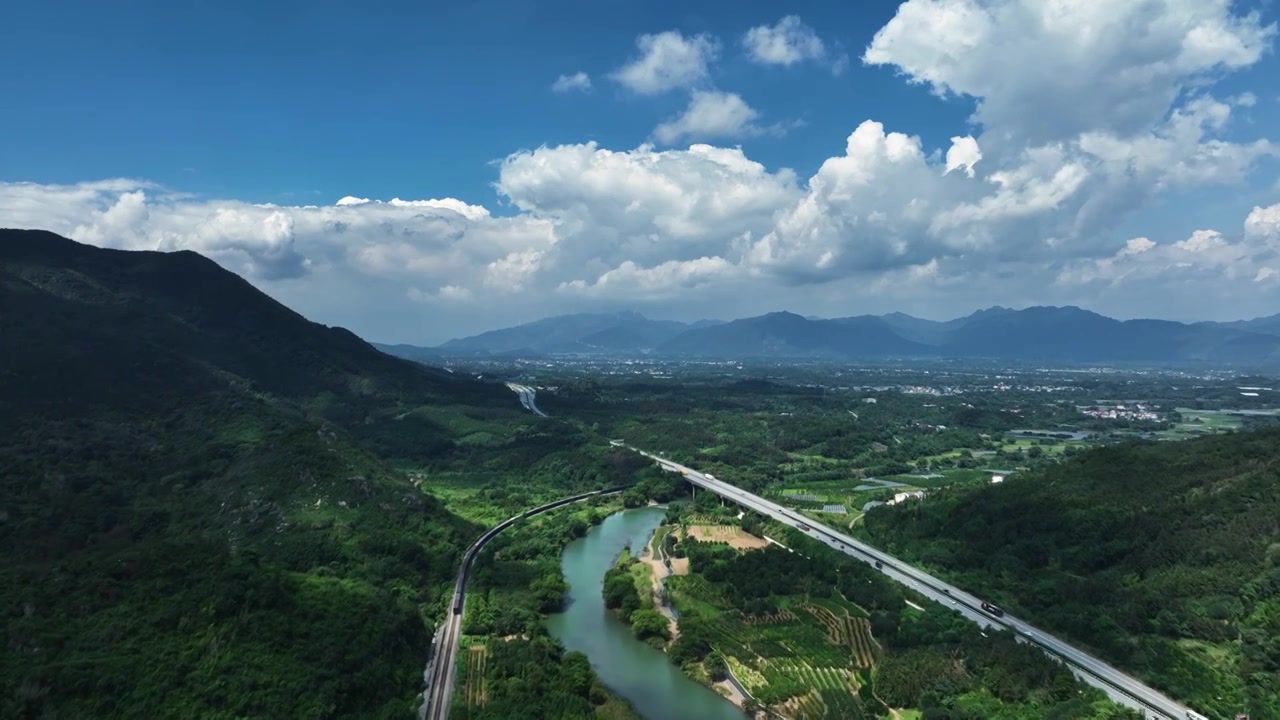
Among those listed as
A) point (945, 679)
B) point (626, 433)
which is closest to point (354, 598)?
point (945, 679)

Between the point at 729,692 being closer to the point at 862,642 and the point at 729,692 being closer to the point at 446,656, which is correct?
the point at 862,642

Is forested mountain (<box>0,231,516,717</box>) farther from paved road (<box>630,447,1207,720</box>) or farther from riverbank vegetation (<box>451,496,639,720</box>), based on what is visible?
paved road (<box>630,447,1207,720</box>)

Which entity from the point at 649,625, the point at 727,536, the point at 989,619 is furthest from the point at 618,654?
the point at 727,536

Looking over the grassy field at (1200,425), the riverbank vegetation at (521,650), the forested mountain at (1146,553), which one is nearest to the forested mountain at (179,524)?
the riverbank vegetation at (521,650)

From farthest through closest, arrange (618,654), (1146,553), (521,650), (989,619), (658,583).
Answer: (658,583)
(1146,553)
(989,619)
(618,654)
(521,650)

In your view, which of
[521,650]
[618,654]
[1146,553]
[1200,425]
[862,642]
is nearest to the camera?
[521,650]

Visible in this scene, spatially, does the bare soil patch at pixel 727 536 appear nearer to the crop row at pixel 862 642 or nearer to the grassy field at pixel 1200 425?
the crop row at pixel 862 642

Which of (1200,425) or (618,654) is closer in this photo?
(618,654)
